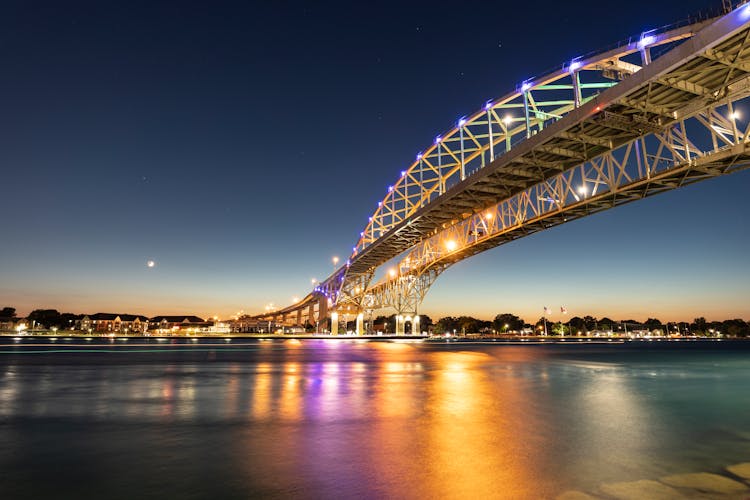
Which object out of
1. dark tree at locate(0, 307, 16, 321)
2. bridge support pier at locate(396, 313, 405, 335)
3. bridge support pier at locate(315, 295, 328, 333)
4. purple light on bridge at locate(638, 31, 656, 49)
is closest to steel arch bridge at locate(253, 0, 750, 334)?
purple light on bridge at locate(638, 31, 656, 49)

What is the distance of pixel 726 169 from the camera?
2575cm

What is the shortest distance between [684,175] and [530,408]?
24996 millimetres

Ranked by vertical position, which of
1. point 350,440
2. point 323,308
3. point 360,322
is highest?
point 323,308

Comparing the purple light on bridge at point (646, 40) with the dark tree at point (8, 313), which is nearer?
the purple light on bridge at point (646, 40)

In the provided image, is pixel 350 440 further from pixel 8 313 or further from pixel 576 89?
pixel 8 313

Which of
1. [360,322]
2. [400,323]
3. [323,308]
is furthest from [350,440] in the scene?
[323,308]

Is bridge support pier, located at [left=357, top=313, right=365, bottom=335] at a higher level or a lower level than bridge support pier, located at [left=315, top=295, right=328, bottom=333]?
lower

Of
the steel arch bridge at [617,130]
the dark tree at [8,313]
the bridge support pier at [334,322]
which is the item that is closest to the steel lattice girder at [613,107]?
the steel arch bridge at [617,130]

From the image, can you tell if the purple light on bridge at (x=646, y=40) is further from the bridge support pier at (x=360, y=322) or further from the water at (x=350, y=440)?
the bridge support pier at (x=360, y=322)

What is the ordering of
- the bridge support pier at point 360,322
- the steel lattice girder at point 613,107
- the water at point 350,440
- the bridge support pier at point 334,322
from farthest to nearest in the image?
the bridge support pier at point 334,322 < the bridge support pier at point 360,322 < the steel lattice girder at point 613,107 < the water at point 350,440

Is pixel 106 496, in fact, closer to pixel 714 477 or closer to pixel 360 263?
pixel 714 477

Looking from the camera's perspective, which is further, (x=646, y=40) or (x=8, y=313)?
(x=8, y=313)

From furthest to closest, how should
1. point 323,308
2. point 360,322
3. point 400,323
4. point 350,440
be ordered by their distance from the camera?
point 323,308, point 360,322, point 400,323, point 350,440

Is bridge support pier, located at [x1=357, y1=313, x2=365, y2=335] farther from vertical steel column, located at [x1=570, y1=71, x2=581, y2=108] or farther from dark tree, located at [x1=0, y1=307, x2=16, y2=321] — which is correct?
dark tree, located at [x1=0, y1=307, x2=16, y2=321]
